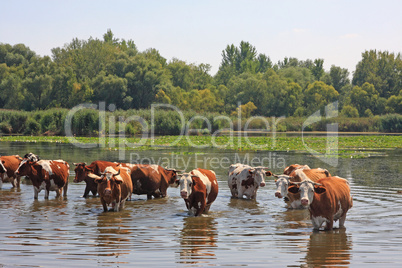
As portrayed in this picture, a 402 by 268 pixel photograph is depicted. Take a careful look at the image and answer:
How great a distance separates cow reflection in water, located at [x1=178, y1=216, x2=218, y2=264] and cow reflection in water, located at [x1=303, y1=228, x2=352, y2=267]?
2.14 meters

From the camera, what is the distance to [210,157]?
39875mm

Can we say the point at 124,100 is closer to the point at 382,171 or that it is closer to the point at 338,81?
the point at 338,81

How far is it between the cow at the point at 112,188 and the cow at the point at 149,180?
2.46 meters

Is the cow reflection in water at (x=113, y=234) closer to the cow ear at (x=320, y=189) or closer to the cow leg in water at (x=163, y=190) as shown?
the cow leg in water at (x=163, y=190)

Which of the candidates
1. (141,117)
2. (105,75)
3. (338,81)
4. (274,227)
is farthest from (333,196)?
(338,81)

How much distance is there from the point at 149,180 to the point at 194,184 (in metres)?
4.36

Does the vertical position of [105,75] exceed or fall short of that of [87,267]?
it exceeds it

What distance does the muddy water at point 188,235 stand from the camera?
10.8 metres

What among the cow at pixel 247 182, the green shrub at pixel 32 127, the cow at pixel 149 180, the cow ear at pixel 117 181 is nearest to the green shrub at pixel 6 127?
the green shrub at pixel 32 127

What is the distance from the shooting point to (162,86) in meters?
109

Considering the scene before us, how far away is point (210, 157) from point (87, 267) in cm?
2996

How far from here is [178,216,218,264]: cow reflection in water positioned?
1112cm

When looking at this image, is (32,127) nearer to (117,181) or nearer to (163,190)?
(163,190)

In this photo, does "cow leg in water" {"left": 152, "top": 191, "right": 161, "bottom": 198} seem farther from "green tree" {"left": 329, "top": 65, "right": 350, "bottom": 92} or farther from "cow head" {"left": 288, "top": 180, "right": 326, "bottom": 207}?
"green tree" {"left": 329, "top": 65, "right": 350, "bottom": 92}
